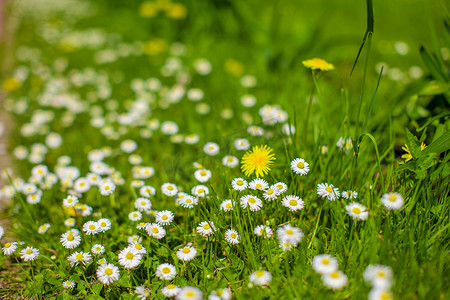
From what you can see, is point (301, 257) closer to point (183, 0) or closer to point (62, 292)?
point (62, 292)

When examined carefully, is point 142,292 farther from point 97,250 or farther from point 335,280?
point 335,280

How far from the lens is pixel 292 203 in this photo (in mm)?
1473

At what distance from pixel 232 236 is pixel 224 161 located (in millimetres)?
583

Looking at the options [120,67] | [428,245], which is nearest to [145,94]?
[120,67]

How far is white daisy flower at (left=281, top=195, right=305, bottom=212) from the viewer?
1453 mm

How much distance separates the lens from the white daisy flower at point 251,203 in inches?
58.1

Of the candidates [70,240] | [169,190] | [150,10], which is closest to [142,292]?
[70,240]

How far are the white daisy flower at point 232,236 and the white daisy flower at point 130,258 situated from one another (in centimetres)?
36

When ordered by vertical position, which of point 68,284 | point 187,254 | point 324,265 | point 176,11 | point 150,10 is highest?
point 176,11

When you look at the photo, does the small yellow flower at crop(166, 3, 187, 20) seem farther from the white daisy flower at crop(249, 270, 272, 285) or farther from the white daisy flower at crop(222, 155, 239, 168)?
the white daisy flower at crop(249, 270, 272, 285)

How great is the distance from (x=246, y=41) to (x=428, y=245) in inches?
122

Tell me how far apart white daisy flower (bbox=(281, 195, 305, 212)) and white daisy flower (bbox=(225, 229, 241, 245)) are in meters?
0.24

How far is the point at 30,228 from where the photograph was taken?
182 centimetres

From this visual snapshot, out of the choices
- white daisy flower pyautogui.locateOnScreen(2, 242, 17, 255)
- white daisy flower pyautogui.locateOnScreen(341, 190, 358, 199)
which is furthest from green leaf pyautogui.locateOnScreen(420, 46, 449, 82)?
white daisy flower pyautogui.locateOnScreen(2, 242, 17, 255)
